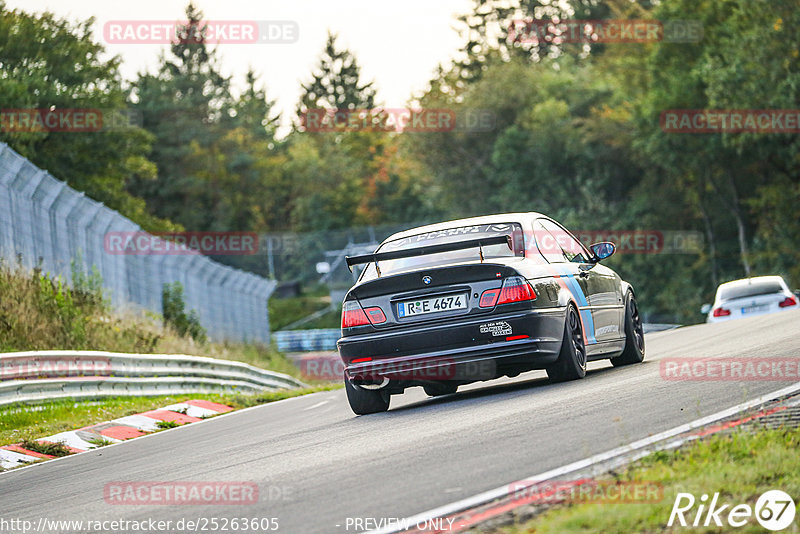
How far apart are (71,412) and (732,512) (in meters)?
11.0

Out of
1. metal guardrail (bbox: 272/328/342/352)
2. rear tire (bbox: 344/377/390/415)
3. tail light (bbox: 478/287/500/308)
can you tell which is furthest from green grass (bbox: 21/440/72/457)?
metal guardrail (bbox: 272/328/342/352)

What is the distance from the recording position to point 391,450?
768 cm

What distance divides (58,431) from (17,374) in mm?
1625

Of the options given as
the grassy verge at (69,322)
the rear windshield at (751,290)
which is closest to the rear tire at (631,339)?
the grassy verge at (69,322)

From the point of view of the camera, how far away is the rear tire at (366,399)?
1055cm

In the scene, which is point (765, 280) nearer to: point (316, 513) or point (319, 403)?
point (319, 403)

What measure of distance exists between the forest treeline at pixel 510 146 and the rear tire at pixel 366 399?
79.8 ft

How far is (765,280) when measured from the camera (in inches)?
949

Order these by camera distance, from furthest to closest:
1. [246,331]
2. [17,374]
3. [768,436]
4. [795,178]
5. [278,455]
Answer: [795,178], [246,331], [17,374], [278,455], [768,436]

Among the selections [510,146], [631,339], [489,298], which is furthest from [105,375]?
[510,146]

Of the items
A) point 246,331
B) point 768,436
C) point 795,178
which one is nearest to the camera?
point 768,436

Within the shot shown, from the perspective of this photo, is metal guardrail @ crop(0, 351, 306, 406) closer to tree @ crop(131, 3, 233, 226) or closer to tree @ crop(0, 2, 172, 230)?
tree @ crop(0, 2, 172, 230)

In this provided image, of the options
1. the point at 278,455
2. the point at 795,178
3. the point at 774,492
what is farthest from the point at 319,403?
the point at 795,178

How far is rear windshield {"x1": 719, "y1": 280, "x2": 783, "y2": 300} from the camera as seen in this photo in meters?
23.6
